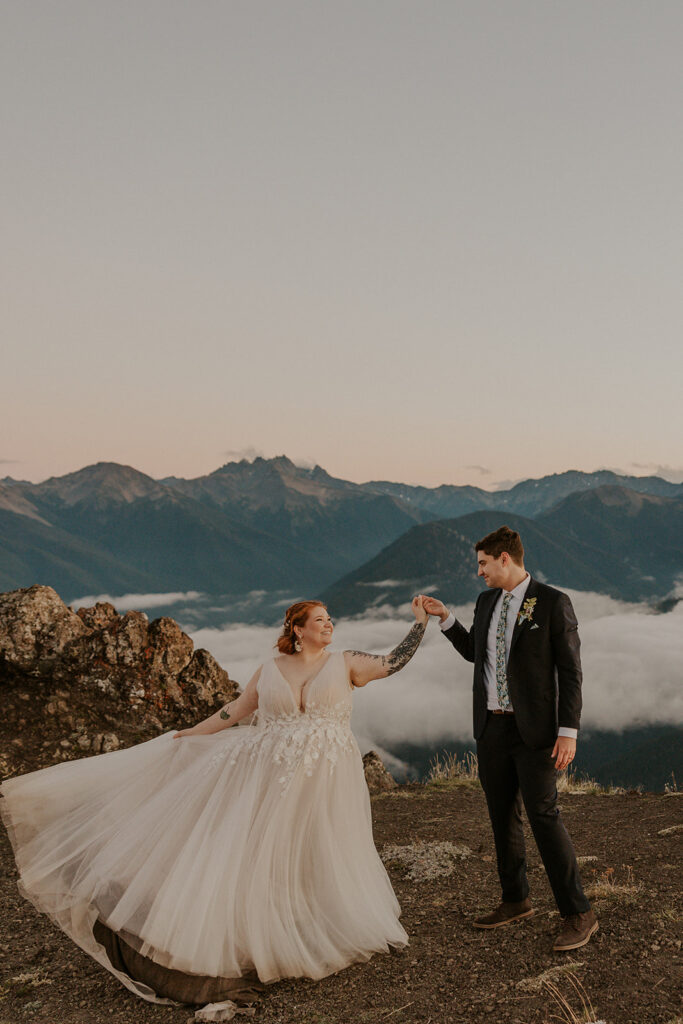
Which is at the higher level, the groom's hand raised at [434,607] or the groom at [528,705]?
the groom's hand raised at [434,607]

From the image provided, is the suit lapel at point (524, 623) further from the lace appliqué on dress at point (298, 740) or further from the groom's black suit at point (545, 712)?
the lace appliqué on dress at point (298, 740)

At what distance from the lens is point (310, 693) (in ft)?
18.5

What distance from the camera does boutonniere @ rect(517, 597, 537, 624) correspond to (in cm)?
553

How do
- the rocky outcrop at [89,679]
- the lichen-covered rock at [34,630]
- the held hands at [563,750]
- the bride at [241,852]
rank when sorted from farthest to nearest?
the lichen-covered rock at [34,630], the rocky outcrop at [89,679], the held hands at [563,750], the bride at [241,852]

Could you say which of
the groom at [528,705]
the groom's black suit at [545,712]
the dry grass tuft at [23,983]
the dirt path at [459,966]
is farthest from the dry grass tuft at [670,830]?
the dry grass tuft at [23,983]

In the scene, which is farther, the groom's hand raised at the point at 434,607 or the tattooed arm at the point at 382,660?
the groom's hand raised at the point at 434,607

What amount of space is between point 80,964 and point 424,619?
4196mm

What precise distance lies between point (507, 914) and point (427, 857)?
114 inches

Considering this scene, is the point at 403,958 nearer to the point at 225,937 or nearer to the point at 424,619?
the point at 225,937

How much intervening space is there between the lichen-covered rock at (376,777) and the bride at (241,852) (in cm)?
866

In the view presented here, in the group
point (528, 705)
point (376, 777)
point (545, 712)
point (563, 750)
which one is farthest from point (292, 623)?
point (376, 777)

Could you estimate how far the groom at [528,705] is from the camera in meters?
5.39

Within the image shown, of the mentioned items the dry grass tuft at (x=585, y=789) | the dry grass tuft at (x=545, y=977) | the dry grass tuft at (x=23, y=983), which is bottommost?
the dry grass tuft at (x=585, y=789)

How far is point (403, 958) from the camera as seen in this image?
5684mm
